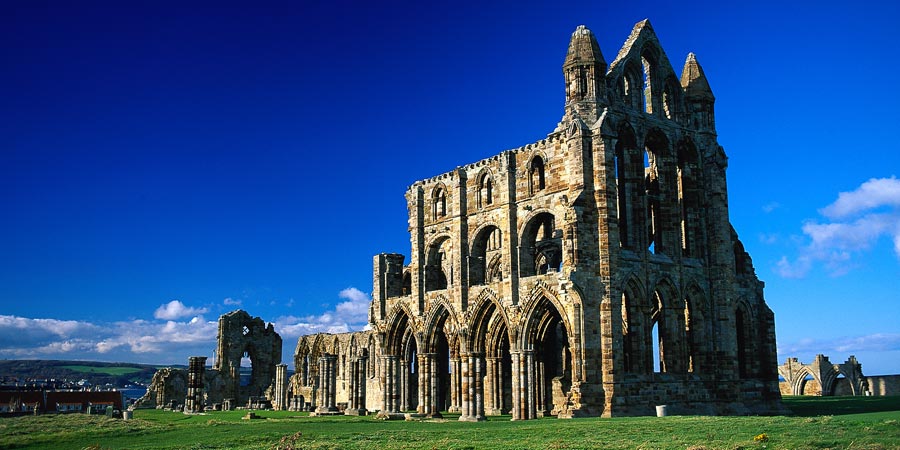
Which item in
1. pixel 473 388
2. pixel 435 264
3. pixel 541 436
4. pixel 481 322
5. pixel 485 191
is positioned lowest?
pixel 541 436

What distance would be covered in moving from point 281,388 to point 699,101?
3644 centimetres

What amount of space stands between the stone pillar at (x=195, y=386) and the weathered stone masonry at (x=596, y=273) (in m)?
14.8

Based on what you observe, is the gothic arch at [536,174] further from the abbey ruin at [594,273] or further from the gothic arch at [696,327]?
the gothic arch at [696,327]

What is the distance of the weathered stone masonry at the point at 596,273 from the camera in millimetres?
36469

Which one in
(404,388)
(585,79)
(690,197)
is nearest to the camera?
(585,79)

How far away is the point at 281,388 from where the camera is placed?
63.6m

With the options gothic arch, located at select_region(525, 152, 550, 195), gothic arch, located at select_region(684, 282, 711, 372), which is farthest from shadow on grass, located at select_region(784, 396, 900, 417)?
gothic arch, located at select_region(525, 152, 550, 195)

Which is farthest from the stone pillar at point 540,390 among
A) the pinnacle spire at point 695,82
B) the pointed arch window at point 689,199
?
the pinnacle spire at point 695,82

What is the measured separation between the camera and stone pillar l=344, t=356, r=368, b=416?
163 feet

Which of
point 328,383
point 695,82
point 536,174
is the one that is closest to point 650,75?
point 695,82

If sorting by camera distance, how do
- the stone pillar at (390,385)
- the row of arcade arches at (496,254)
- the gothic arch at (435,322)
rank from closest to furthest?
the row of arcade arches at (496,254) < the gothic arch at (435,322) < the stone pillar at (390,385)

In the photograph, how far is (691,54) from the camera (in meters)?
45.1

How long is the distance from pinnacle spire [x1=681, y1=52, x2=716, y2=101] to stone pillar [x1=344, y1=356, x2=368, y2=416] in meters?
23.5

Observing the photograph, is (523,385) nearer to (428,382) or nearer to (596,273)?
(596,273)
